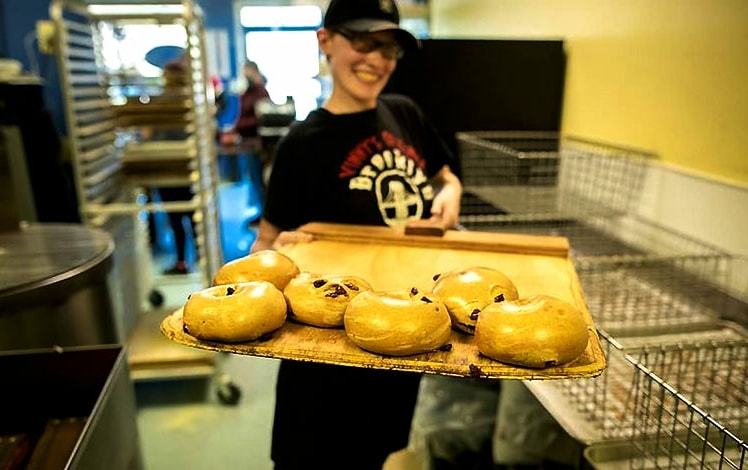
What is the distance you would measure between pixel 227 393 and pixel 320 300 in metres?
1.82

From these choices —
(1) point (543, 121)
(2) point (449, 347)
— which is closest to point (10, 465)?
(2) point (449, 347)

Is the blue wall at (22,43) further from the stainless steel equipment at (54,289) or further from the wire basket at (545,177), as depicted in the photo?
the wire basket at (545,177)

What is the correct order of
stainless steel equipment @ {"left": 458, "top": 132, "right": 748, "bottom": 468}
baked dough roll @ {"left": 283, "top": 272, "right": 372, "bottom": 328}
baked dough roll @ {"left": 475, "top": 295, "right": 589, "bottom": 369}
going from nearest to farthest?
baked dough roll @ {"left": 475, "top": 295, "right": 589, "bottom": 369}
baked dough roll @ {"left": 283, "top": 272, "right": 372, "bottom": 328}
stainless steel equipment @ {"left": 458, "top": 132, "right": 748, "bottom": 468}

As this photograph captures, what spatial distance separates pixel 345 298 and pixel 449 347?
6.0 inches

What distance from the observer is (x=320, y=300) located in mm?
767

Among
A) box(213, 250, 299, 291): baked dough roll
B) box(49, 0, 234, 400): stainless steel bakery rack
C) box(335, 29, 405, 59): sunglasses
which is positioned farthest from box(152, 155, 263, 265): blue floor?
box(213, 250, 299, 291): baked dough roll

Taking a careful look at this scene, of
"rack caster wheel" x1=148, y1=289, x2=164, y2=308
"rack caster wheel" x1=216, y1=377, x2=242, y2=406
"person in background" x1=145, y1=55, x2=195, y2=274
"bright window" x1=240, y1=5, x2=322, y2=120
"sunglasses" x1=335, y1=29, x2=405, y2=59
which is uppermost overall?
"bright window" x1=240, y1=5, x2=322, y2=120

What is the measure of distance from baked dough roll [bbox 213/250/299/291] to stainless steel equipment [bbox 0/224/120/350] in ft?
2.37

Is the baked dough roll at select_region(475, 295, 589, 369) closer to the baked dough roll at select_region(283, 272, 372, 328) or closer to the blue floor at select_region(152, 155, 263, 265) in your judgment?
the baked dough roll at select_region(283, 272, 372, 328)

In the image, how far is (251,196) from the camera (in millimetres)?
5145

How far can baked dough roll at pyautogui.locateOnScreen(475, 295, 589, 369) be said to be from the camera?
657 millimetres

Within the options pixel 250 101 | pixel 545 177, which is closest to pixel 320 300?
pixel 545 177

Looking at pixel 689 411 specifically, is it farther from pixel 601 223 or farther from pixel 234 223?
pixel 234 223

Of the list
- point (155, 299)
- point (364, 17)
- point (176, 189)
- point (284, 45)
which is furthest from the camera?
point (284, 45)
